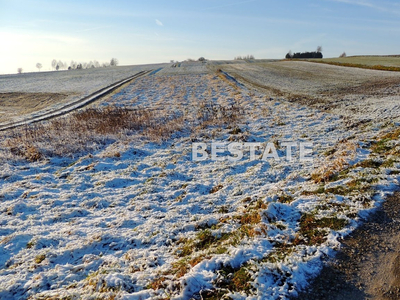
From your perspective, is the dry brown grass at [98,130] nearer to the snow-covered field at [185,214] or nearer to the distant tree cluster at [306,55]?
the snow-covered field at [185,214]

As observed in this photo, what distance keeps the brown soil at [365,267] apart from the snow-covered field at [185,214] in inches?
7.6

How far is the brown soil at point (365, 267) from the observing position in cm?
382

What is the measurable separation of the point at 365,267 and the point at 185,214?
13.4 ft

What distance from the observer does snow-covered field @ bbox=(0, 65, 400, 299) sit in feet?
14.1

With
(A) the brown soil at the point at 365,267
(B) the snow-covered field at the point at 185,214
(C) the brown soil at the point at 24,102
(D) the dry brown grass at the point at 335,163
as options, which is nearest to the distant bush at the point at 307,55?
(C) the brown soil at the point at 24,102

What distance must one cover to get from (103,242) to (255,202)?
3832 mm

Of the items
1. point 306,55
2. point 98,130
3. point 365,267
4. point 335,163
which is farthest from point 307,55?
point 365,267

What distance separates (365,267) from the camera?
4246 millimetres

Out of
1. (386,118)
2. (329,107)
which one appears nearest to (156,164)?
(386,118)

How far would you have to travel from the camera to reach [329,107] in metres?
17.5

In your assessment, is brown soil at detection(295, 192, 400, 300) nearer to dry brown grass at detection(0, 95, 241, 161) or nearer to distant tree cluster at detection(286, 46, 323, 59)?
dry brown grass at detection(0, 95, 241, 161)

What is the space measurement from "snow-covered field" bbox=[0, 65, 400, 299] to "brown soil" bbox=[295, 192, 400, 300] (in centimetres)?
A: 19

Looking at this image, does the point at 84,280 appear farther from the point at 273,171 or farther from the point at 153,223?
the point at 273,171

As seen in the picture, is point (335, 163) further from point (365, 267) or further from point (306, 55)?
point (306, 55)
